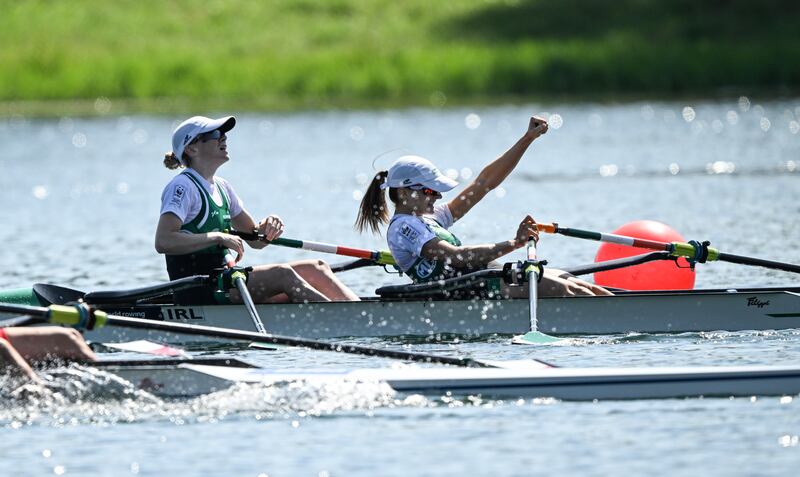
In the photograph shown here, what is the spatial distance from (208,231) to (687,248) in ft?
11.7

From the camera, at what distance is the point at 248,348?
11742 millimetres

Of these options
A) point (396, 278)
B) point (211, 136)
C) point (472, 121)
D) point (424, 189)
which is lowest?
point (396, 278)

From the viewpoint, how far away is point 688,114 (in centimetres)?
3847

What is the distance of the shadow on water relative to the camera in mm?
51688

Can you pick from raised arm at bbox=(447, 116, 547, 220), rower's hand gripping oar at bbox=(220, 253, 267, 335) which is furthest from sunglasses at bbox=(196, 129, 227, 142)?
raised arm at bbox=(447, 116, 547, 220)

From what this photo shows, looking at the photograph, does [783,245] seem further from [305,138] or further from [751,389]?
[305,138]

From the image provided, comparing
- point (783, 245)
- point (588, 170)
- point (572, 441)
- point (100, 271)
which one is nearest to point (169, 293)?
point (572, 441)

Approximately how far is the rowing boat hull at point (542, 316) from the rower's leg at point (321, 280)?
31cm

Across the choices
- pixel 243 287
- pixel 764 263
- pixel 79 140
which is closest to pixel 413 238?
pixel 243 287

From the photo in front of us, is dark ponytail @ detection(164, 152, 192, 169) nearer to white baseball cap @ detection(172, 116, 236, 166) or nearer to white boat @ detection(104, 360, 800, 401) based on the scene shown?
white baseball cap @ detection(172, 116, 236, 166)

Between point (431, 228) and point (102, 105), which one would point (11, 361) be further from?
point (102, 105)

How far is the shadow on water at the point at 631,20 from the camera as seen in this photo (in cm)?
5169

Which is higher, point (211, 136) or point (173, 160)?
point (211, 136)

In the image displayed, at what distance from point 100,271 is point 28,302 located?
4.97m
